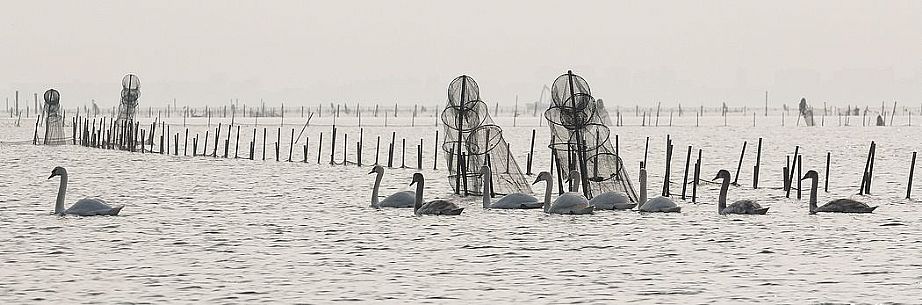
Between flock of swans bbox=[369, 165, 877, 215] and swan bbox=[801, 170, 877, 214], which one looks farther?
swan bbox=[801, 170, 877, 214]

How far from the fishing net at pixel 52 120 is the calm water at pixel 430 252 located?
28.1 metres

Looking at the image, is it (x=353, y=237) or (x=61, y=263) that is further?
(x=353, y=237)

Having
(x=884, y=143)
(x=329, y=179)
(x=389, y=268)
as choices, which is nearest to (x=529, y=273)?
(x=389, y=268)

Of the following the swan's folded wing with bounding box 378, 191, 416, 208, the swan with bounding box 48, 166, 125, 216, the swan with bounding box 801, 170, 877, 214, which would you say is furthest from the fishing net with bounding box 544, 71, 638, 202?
the swan with bounding box 48, 166, 125, 216

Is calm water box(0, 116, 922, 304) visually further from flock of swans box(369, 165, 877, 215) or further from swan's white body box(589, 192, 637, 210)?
swan's white body box(589, 192, 637, 210)

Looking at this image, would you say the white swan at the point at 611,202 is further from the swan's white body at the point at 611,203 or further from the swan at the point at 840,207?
the swan at the point at 840,207

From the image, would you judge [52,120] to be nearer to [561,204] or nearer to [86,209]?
[86,209]

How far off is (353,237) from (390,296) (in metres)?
6.48

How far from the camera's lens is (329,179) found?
130 ft

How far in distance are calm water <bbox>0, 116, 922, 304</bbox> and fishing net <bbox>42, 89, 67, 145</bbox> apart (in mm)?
28065

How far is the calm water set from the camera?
51.3 ft

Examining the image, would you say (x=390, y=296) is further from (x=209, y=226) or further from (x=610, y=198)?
(x=610, y=198)

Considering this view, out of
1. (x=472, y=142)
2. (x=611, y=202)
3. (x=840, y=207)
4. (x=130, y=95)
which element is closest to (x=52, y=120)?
(x=130, y=95)

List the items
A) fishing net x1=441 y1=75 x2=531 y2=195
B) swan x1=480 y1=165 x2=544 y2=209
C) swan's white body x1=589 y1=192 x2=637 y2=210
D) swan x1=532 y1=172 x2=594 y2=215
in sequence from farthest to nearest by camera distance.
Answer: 1. fishing net x1=441 y1=75 x2=531 y2=195
2. swan x1=480 y1=165 x2=544 y2=209
3. swan's white body x1=589 y1=192 x2=637 y2=210
4. swan x1=532 y1=172 x2=594 y2=215
